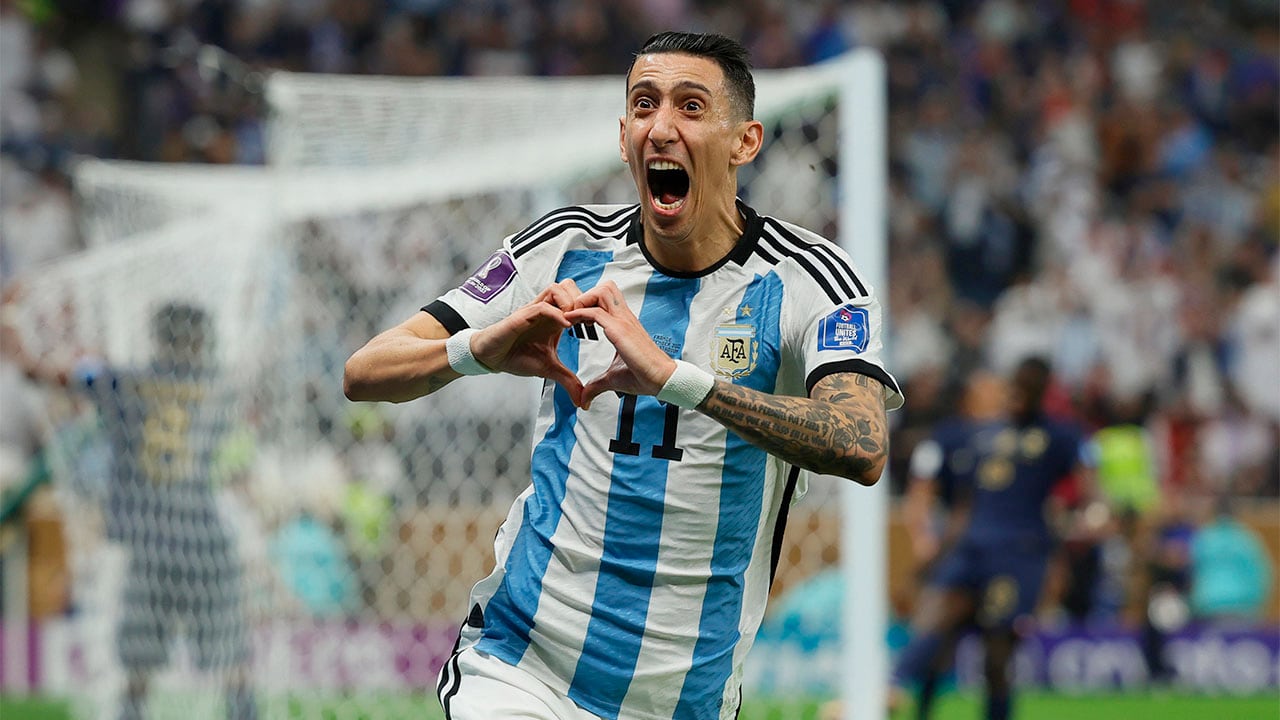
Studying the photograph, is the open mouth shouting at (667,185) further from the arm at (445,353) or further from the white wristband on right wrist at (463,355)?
the white wristband on right wrist at (463,355)

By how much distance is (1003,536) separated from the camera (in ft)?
32.8

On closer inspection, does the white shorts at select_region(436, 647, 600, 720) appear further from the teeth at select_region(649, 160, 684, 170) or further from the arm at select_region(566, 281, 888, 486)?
Answer: the teeth at select_region(649, 160, 684, 170)

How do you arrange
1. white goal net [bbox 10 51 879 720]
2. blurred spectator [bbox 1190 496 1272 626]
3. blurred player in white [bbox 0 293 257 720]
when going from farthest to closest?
blurred spectator [bbox 1190 496 1272 626]
blurred player in white [bbox 0 293 257 720]
white goal net [bbox 10 51 879 720]

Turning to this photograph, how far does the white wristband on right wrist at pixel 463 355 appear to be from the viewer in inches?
142

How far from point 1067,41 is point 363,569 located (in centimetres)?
1188

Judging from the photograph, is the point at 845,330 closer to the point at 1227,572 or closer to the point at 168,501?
the point at 168,501

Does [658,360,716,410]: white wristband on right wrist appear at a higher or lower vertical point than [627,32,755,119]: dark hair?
lower

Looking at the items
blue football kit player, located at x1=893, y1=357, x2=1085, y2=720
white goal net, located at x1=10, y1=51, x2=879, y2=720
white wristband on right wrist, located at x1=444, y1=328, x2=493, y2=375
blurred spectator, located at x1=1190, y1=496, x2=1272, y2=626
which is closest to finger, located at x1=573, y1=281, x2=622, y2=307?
white wristband on right wrist, located at x1=444, y1=328, x2=493, y2=375

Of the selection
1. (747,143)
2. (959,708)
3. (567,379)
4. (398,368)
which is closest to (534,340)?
(567,379)

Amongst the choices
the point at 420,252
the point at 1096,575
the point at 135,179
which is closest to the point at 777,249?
the point at 420,252

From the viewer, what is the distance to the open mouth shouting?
375 cm

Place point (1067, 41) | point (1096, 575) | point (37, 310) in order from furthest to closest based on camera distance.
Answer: point (1067, 41)
point (1096, 575)
point (37, 310)

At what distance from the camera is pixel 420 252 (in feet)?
32.7

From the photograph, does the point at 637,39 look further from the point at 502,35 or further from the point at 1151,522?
the point at 1151,522
